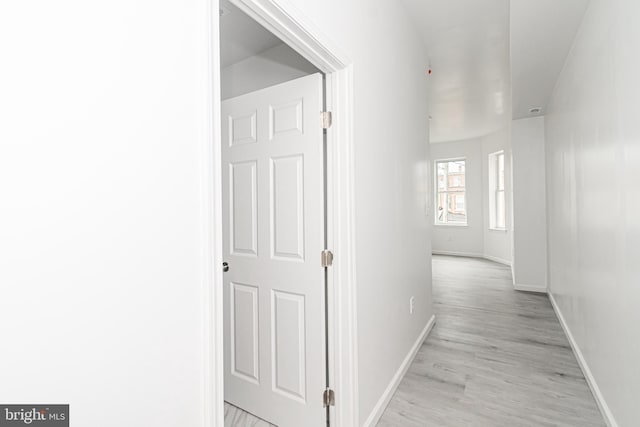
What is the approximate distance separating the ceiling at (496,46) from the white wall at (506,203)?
91.3 inches

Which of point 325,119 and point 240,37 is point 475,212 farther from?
point 325,119

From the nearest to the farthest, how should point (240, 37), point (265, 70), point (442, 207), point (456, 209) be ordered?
1. point (240, 37)
2. point (265, 70)
3. point (456, 209)
4. point (442, 207)

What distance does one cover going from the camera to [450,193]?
8.69 m

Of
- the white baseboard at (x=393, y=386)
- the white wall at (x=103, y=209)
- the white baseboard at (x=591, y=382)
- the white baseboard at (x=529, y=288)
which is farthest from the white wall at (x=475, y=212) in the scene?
the white wall at (x=103, y=209)

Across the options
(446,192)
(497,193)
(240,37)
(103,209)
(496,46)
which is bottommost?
(103,209)

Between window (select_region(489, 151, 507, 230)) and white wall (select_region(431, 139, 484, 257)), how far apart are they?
315mm

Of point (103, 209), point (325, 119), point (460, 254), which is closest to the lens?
point (103, 209)

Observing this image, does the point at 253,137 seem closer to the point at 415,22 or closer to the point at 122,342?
the point at 122,342

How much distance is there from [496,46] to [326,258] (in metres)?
2.87

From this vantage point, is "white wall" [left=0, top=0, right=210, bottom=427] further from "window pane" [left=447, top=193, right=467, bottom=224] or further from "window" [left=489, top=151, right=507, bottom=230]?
"window pane" [left=447, top=193, right=467, bottom=224]

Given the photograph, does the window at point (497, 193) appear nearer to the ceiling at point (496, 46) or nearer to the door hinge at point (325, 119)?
Result: the ceiling at point (496, 46)

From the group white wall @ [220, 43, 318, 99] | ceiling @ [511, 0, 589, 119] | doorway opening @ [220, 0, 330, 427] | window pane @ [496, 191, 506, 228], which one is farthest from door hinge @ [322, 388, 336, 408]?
window pane @ [496, 191, 506, 228]

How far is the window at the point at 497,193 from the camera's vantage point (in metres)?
7.51

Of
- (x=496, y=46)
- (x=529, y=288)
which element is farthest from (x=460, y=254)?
(x=496, y=46)
